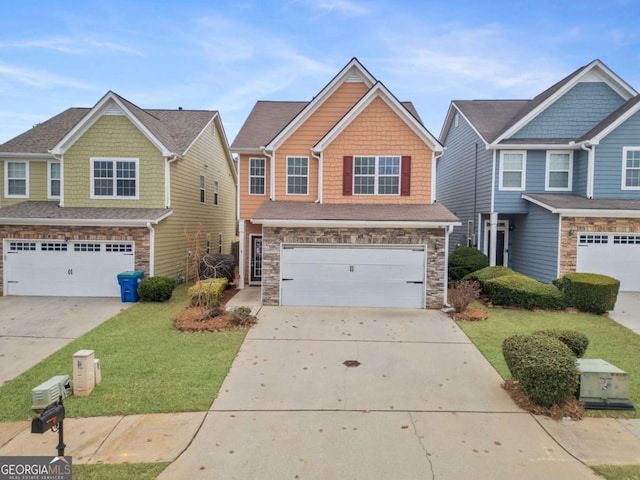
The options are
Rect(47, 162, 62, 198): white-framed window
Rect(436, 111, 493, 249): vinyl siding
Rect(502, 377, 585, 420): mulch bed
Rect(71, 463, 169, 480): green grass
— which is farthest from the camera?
Rect(436, 111, 493, 249): vinyl siding

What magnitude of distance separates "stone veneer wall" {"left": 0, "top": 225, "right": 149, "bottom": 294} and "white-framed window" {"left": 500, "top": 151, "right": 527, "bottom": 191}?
15.8 metres

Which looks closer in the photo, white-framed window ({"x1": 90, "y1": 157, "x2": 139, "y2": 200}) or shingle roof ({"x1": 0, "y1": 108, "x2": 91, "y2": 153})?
white-framed window ({"x1": 90, "y1": 157, "x2": 139, "y2": 200})

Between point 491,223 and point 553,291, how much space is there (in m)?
5.46

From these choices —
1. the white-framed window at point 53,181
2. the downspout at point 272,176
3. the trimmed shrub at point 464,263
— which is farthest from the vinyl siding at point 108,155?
the trimmed shrub at point 464,263

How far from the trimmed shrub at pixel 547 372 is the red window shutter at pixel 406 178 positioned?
28.8 ft

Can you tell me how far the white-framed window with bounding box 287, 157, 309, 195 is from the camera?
15.1 meters

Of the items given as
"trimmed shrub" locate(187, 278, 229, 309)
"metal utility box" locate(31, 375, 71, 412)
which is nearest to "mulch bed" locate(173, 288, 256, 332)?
"trimmed shrub" locate(187, 278, 229, 309)

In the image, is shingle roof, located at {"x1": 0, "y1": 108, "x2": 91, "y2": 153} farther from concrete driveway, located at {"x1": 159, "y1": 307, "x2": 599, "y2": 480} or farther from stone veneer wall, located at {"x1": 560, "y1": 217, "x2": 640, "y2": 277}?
stone veneer wall, located at {"x1": 560, "y1": 217, "x2": 640, "y2": 277}

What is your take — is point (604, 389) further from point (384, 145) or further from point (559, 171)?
point (559, 171)

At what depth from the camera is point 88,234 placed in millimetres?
13922

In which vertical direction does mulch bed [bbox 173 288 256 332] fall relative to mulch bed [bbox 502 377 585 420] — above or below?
above

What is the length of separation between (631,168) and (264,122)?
16.6 metres

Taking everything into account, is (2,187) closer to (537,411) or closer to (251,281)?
(251,281)

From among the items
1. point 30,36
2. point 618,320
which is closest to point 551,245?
point 618,320
